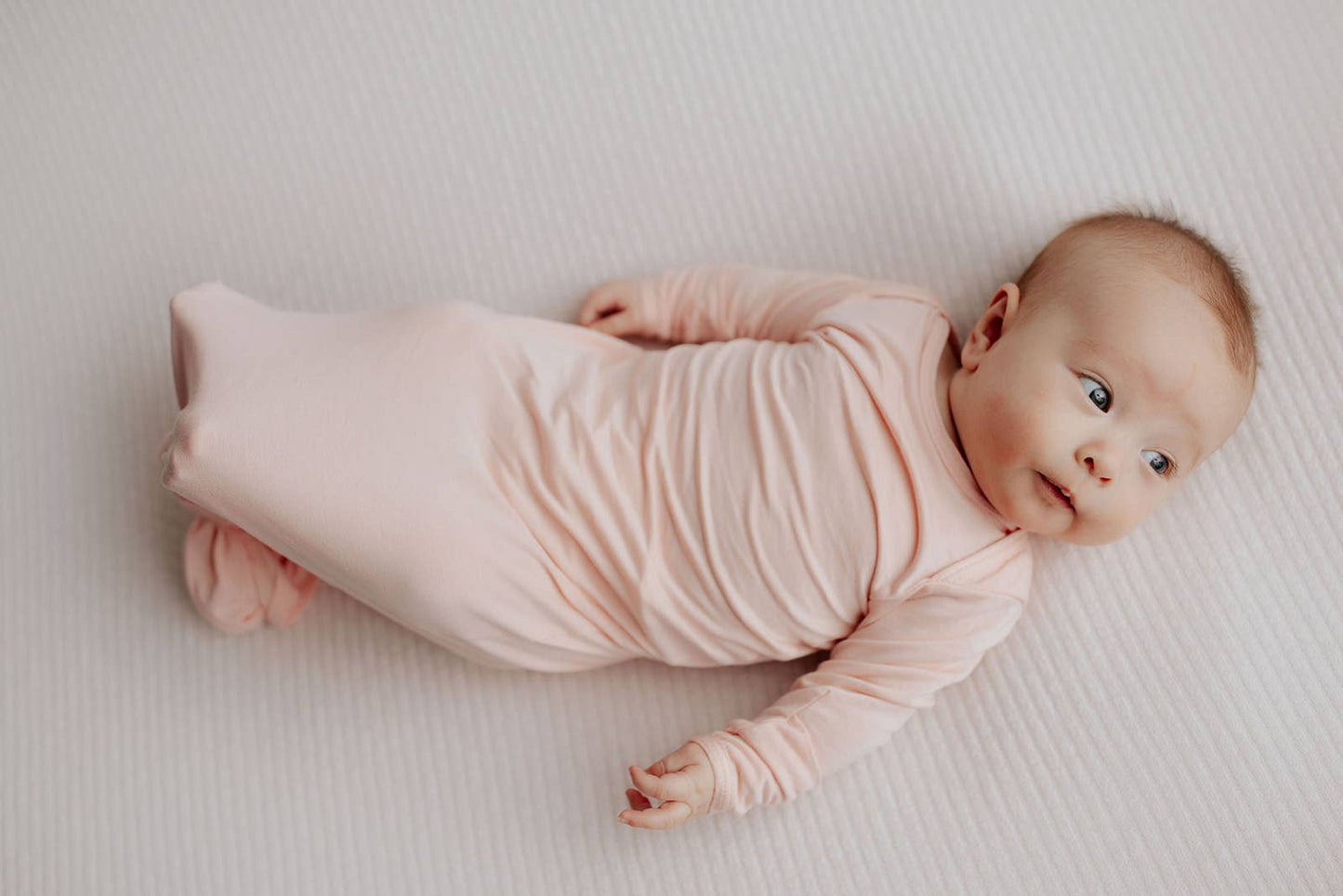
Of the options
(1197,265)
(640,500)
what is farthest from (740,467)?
(1197,265)

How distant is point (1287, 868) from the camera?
1.11m

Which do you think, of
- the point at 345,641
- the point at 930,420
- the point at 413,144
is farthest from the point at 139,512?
the point at 930,420

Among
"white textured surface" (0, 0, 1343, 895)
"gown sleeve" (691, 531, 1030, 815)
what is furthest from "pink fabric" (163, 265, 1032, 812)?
"white textured surface" (0, 0, 1343, 895)

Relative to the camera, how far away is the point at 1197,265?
102cm

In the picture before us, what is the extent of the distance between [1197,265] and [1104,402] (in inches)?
6.7

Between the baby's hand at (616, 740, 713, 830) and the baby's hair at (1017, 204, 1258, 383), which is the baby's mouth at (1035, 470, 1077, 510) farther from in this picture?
the baby's hand at (616, 740, 713, 830)

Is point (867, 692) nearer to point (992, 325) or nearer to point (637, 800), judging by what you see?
point (637, 800)

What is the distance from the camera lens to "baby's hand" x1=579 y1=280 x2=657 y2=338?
1.24 m

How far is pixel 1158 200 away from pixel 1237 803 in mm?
703

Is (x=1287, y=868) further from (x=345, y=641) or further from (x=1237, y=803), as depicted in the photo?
(x=345, y=641)

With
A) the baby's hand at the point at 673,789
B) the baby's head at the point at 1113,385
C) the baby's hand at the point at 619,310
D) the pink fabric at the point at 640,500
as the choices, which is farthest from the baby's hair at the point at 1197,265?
the baby's hand at the point at 673,789

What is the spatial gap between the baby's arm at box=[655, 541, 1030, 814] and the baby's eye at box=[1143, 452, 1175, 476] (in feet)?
0.56

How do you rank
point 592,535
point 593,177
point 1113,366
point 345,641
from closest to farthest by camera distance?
point 1113,366
point 592,535
point 345,641
point 593,177

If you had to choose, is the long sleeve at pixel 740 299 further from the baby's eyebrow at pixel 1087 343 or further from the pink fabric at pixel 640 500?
the baby's eyebrow at pixel 1087 343
